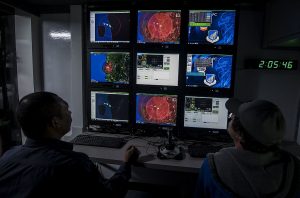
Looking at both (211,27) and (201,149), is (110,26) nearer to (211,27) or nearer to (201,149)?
(211,27)

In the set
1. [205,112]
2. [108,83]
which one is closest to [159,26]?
[108,83]

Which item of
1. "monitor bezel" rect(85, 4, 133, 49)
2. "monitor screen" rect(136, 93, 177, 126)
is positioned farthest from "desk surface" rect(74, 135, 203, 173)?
"monitor bezel" rect(85, 4, 133, 49)

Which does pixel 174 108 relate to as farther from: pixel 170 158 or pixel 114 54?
pixel 114 54

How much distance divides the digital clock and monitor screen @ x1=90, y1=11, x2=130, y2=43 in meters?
1.09

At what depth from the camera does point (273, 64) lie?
205 cm

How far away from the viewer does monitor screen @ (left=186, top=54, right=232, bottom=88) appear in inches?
77.9

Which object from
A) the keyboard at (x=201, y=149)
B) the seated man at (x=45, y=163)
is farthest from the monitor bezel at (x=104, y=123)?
the seated man at (x=45, y=163)

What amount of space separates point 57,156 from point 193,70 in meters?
1.31

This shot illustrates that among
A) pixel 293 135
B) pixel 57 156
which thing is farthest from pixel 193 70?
pixel 57 156

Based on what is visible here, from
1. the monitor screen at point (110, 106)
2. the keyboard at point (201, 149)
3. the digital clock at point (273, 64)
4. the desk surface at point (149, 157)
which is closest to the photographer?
the desk surface at point (149, 157)

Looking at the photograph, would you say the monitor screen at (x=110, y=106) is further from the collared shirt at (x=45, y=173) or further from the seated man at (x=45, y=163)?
the collared shirt at (x=45, y=173)

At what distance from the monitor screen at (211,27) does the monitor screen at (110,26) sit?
0.54 metres

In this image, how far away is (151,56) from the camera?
6.79 ft

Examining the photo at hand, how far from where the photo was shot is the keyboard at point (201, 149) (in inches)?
69.6
